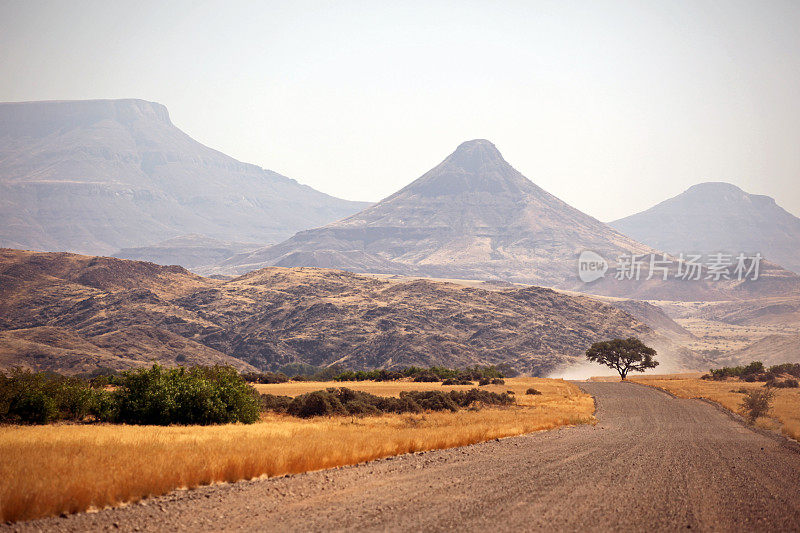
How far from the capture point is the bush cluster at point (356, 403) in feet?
98.1

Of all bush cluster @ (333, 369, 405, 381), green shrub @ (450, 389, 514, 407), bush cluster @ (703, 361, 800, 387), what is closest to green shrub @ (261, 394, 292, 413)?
green shrub @ (450, 389, 514, 407)

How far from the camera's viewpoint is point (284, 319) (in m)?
128

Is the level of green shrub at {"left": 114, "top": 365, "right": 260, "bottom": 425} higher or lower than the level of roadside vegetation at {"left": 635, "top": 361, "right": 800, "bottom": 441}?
lower

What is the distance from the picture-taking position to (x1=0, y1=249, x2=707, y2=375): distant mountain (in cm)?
10388

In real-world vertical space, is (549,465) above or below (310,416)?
above

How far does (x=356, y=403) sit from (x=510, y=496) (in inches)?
775

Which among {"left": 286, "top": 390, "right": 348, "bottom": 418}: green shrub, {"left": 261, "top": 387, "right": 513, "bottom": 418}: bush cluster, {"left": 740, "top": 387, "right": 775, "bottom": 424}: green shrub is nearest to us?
{"left": 286, "top": 390, "right": 348, "bottom": 418}: green shrub

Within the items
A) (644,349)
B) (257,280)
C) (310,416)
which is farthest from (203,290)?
(310,416)

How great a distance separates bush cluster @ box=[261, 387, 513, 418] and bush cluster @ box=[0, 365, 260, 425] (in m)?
4.80

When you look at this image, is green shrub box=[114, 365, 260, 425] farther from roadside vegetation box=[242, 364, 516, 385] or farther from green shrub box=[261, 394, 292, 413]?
roadside vegetation box=[242, 364, 516, 385]

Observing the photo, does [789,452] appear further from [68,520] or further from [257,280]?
[257,280]

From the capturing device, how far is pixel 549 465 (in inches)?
629

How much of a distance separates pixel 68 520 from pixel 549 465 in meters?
11.4

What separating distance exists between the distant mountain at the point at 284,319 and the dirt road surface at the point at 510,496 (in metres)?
78.1
